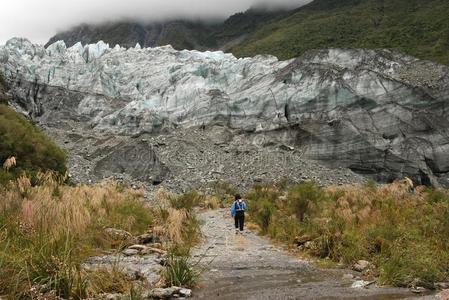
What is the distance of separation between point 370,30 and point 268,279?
141 m

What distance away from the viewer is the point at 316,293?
8906mm

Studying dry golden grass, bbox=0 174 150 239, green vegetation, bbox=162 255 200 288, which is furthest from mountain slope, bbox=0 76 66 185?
green vegetation, bbox=162 255 200 288

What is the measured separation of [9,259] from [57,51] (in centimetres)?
11311

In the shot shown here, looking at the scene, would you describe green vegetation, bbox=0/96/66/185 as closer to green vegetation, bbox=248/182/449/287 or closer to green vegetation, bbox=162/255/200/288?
green vegetation, bbox=248/182/449/287

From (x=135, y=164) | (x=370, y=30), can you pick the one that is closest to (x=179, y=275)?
(x=135, y=164)

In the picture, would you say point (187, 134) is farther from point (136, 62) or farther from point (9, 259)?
point (9, 259)

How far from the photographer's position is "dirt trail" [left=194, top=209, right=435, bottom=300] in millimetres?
8766

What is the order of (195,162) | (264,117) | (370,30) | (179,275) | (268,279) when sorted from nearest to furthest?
(179,275) → (268,279) → (195,162) → (264,117) → (370,30)

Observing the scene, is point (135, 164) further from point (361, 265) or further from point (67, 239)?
point (67, 239)

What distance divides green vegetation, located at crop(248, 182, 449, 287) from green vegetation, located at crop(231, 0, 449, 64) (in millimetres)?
89721

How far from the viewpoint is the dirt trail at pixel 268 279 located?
877 centimetres

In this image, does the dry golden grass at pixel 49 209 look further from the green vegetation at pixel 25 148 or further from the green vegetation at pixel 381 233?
the green vegetation at pixel 25 148

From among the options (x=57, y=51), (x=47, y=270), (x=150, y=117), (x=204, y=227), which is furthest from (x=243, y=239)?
(x=57, y=51)

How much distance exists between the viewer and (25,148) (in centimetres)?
3145
